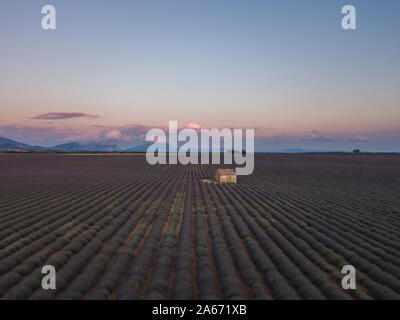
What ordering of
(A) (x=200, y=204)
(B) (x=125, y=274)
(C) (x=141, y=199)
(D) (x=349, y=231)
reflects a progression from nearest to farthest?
(B) (x=125, y=274), (D) (x=349, y=231), (A) (x=200, y=204), (C) (x=141, y=199)

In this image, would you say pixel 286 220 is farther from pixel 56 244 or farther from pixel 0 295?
pixel 0 295

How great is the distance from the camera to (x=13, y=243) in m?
10.6

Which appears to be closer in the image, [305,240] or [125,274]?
[125,274]

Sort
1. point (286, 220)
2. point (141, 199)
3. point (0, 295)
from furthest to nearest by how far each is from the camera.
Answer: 1. point (141, 199)
2. point (286, 220)
3. point (0, 295)

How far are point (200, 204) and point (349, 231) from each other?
9.92m

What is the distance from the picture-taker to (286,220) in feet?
47.2

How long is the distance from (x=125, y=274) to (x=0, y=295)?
3323 millimetres

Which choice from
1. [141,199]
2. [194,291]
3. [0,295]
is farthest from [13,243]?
[141,199]

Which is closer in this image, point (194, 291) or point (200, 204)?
point (194, 291)

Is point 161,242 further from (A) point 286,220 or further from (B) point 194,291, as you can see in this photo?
(A) point 286,220
